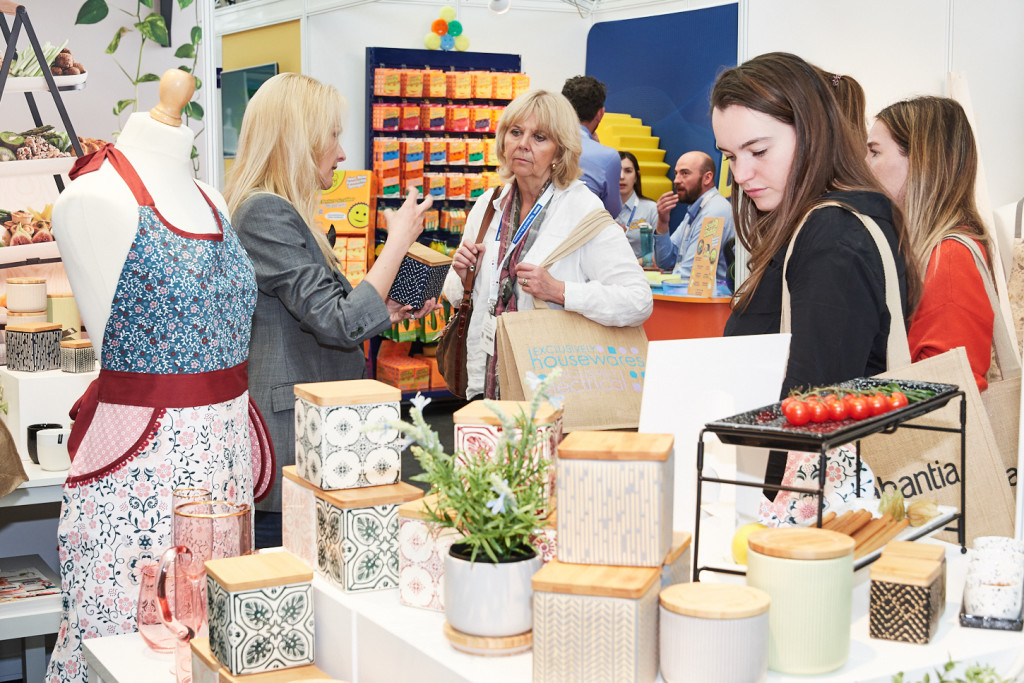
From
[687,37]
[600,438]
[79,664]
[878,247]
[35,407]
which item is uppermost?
[687,37]

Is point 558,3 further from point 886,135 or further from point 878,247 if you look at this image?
point 878,247

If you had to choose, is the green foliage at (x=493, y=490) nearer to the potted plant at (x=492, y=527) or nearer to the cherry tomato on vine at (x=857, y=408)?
the potted plant at (x=492, y=527)

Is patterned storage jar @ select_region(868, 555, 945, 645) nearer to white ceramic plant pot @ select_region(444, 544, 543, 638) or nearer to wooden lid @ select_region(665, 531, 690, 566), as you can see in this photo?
wooden lid @ select_region(665, 531, 690, 566)

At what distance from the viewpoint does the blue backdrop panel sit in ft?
25.8

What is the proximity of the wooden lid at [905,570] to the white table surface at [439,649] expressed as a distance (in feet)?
0.24

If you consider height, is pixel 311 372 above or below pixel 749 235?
below

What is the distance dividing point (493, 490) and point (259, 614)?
38cm

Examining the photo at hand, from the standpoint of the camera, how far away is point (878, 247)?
1762 mm

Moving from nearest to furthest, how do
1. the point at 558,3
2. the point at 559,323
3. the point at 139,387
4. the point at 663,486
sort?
the point at 663,486, the point at 139,387, the point at 559,323, the point at 558,3

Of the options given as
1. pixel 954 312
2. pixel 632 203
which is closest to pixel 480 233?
pixel 954 312

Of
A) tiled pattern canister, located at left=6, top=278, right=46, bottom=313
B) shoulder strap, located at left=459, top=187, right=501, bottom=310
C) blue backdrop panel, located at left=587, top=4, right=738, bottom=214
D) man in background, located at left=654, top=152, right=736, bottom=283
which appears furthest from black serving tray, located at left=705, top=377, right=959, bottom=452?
blue backdrop panel, located at left=587, top=4, right=738, bottom=214

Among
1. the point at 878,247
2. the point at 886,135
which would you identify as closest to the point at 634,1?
the point at 886,135

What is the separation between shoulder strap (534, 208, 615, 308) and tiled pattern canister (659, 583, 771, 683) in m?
2.13

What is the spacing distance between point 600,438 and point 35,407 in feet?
7.59
